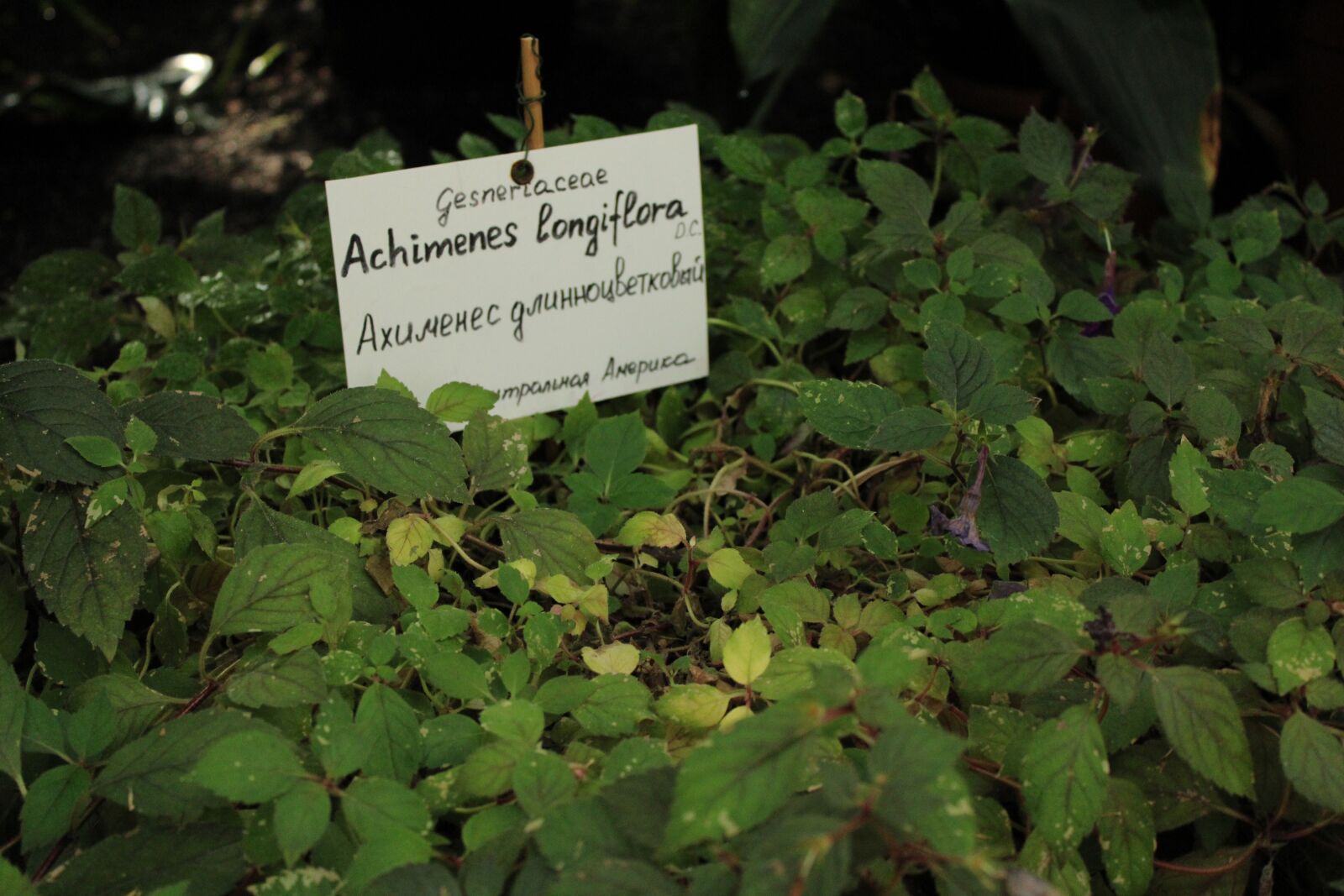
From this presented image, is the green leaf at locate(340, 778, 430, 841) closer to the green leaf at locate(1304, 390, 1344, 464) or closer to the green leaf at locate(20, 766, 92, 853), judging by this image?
the green leaf at locate(20, 766, 92, 853)

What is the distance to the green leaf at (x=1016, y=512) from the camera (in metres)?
0.69

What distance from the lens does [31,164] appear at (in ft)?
5.77

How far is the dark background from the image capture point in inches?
62.7

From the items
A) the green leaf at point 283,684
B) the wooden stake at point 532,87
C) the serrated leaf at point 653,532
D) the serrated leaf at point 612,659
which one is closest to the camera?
the green leaf at point 283,684

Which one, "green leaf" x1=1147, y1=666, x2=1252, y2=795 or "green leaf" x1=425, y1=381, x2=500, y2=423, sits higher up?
"green leaf" x1=425, y1=381, x2=500, y2=423

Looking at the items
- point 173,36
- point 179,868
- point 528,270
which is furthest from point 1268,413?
point 173,36

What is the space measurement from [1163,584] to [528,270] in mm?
531

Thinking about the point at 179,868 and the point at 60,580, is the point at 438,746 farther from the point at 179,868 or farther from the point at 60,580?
the point at 60,580

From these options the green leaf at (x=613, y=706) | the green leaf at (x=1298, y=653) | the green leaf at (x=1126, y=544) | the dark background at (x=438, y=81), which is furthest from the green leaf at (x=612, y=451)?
the dark background at (x=438, y=81)

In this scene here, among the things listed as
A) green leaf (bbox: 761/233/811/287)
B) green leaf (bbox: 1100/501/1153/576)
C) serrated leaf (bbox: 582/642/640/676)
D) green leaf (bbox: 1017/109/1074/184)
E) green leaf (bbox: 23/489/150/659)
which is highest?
green leaf (bbox: 1017/109/1074/184)

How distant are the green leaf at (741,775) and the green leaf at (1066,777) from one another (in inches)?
5.0

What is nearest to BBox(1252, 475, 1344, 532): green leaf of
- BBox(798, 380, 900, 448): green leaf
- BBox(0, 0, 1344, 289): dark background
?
BBox(798, 380, 900, 448): green leaf

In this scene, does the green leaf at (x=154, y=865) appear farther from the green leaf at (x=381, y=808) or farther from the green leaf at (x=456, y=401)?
the green leaf at (x=456, y=401)

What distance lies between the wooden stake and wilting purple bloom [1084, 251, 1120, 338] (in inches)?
19.2
